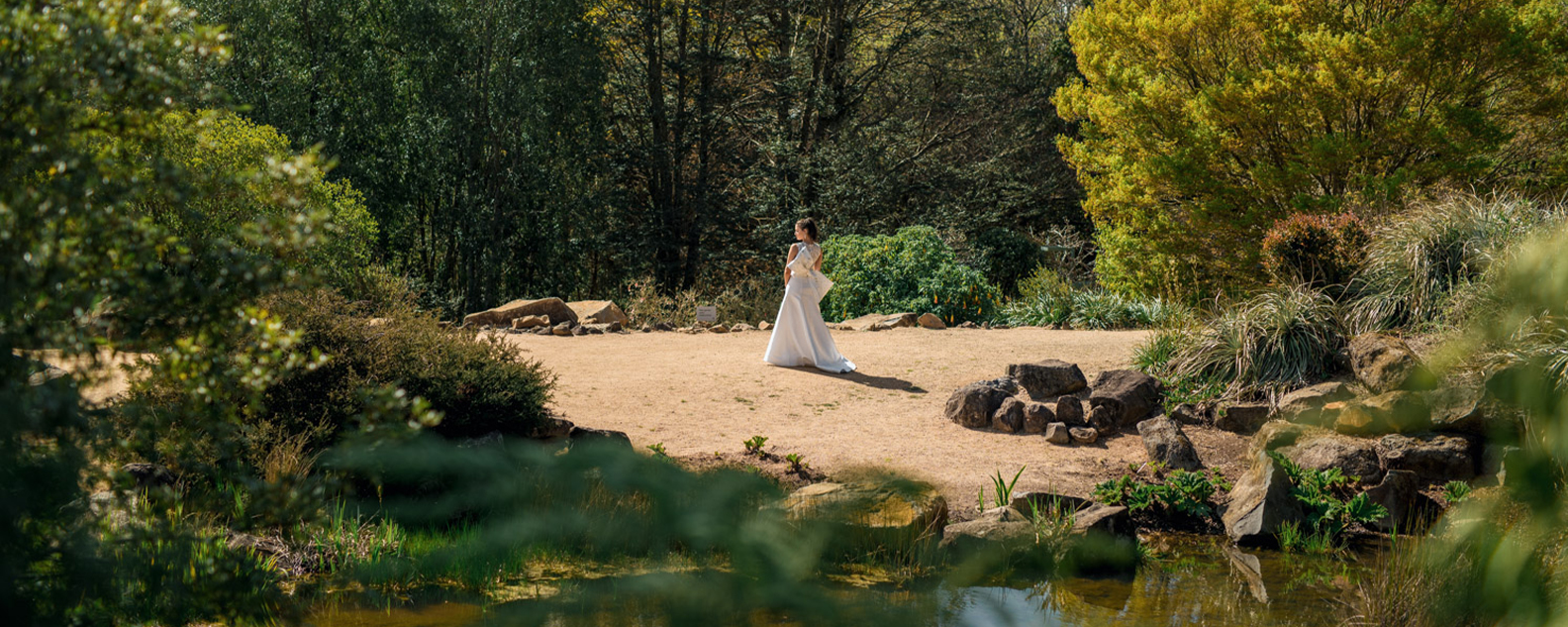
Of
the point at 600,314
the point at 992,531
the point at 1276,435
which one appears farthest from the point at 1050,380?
the point at 600,314

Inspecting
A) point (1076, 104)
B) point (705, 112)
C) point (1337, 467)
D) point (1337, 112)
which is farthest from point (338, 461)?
point (705, 112)

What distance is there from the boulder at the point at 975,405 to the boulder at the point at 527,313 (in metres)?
6.95

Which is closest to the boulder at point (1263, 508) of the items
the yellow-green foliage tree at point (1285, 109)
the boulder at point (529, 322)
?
the yellow-green foliage tree at point (1285, 109)

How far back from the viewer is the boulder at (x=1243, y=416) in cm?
817

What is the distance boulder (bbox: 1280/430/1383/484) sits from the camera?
6809mm

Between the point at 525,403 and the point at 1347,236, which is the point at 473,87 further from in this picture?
the point at 1347,236

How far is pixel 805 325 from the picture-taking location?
35.2 ft

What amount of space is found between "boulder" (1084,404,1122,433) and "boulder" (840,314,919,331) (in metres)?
5.49

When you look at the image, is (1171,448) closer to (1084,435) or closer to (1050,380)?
(1084,435)

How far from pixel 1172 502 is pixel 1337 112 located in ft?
26.6

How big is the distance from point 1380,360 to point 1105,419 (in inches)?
79.9

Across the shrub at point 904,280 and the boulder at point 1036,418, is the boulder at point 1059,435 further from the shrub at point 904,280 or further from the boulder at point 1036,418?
the shrub at point 904,280

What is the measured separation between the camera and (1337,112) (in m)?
12.5

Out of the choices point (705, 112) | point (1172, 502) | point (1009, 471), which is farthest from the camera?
point (705, 112)
